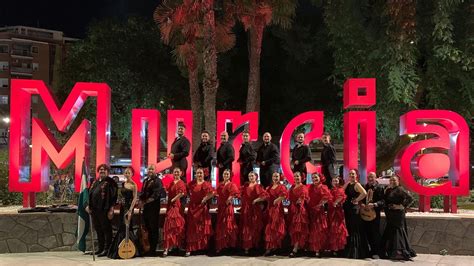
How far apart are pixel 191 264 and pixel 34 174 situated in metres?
4.41

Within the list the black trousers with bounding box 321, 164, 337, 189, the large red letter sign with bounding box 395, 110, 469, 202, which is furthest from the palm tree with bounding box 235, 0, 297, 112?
the black trousers with bounding box 321, 164, 337, 189

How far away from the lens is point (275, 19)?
20.0 meters

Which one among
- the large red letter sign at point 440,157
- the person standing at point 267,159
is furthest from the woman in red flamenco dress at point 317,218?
the large red letter sign at point 440,157

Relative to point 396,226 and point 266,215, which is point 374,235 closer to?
point 396,226

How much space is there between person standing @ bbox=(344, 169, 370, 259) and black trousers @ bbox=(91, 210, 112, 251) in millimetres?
4765

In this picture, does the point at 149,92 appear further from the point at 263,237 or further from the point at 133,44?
the point at 263,237

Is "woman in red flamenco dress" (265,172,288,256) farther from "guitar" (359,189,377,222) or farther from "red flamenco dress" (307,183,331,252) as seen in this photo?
"guitar" (359,189,377,222)

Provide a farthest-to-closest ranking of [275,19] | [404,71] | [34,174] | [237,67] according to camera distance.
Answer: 1. [237,67]
2. [275,19]
3. [404,71]
4. [34,174]

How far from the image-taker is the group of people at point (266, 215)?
37.4 feet

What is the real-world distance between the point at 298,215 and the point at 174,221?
2450 millimetres

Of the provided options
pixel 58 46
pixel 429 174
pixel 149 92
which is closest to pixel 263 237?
pixel 429 174

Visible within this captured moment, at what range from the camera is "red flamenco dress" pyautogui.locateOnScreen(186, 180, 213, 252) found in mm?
11539

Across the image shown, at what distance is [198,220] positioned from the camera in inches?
455

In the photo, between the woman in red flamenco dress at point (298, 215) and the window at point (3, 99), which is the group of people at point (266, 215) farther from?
the window at point (3, 99)
